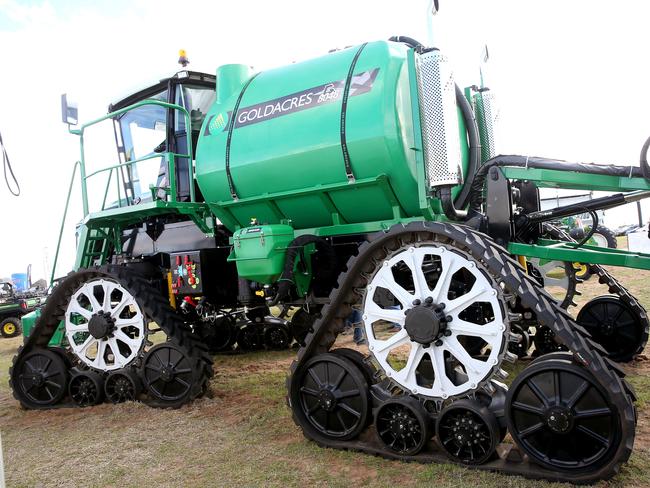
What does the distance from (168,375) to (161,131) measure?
322 centimetres

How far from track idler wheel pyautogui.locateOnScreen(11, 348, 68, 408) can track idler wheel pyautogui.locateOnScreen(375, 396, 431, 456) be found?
4218mm

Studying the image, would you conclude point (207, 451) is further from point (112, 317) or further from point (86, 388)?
point (86, 388)

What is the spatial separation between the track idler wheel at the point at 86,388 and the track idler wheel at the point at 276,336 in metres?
3.56

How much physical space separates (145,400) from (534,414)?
4449mm

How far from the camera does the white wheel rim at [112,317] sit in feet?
20.2

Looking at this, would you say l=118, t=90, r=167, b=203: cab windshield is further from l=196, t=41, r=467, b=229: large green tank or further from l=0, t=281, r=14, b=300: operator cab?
l=0, t=281, r=14, b=300: operator cab

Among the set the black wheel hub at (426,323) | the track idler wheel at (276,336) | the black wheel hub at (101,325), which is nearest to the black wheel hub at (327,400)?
the black wheel hub at (426,323)

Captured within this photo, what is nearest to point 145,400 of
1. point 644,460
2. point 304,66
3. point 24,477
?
point 24,477

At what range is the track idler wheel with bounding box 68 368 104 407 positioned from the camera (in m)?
6.28

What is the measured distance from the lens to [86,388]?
634 centimetres

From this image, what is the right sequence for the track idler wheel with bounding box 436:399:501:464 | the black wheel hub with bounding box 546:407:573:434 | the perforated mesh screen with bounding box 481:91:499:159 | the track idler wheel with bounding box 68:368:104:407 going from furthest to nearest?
the track idler wheel with bounding box 68:368:104:407, the perforated mesh screen with bounding box 481:91:499:159, the track idler wheel with bounding box 436:399:501:464, the black wheel hub with bounding box 546:407:573:434

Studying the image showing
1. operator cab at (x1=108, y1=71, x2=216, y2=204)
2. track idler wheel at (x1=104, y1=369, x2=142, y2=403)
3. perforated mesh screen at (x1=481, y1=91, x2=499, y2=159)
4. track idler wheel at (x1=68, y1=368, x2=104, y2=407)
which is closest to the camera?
perforated mesh screen at (x1=481, y1=91, x2=499, y2=159)

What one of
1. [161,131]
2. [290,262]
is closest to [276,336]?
[161,131]

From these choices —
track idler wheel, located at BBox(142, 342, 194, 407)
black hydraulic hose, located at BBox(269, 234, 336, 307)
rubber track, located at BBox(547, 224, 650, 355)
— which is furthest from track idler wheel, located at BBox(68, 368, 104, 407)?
rubber track, located at BBox(547, 224, 650, 355)
